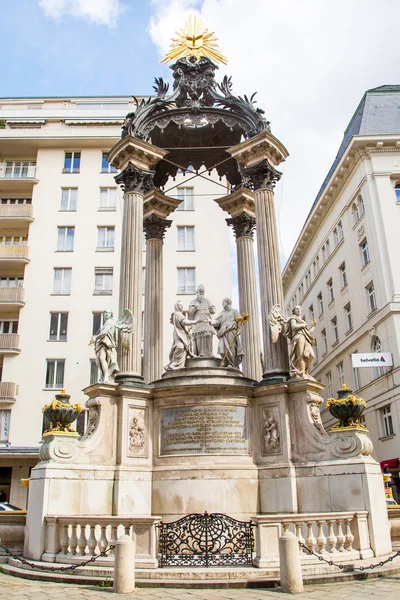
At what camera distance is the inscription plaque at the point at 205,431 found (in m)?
15.0

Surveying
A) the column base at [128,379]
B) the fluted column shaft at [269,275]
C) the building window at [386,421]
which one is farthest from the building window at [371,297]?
the column base at [128,379]

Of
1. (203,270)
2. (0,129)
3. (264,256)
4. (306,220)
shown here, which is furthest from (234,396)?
(306,220)

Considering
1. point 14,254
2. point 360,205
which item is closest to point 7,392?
point 14,254

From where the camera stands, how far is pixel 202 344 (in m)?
18.4

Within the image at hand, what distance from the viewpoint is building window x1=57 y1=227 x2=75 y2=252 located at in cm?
4169

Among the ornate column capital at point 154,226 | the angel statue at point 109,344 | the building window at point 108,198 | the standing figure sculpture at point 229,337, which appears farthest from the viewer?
the building window at point 108,198

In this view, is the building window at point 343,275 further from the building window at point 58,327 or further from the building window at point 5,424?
the building window at point 5,424

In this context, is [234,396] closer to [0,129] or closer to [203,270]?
[203,270]

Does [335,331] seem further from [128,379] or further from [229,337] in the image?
[128,379]

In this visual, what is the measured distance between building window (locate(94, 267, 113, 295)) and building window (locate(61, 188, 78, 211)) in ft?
18.5

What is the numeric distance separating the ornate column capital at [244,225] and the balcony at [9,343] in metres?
21.9

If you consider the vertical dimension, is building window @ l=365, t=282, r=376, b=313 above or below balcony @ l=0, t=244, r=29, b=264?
below

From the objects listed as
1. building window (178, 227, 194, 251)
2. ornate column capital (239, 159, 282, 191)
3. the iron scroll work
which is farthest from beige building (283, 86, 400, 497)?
the iron scroll work

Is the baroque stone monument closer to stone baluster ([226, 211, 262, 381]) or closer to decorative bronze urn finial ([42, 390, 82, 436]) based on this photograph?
stone baluster ([226, 211, 262, 381])
